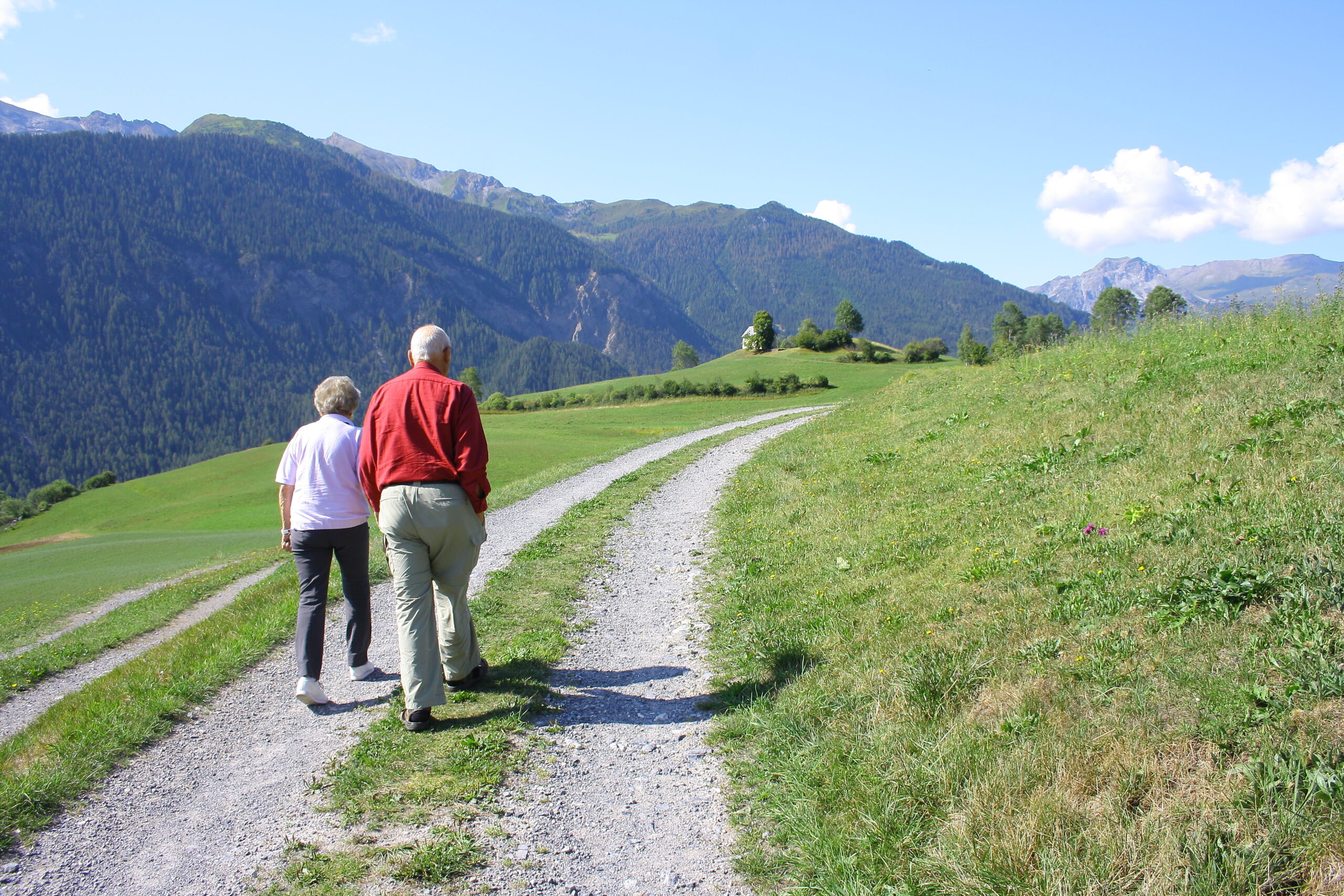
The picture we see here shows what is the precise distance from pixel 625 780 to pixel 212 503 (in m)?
58.9

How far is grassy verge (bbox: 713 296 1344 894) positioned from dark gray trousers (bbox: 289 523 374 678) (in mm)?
3352

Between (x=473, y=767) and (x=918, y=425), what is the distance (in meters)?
14.6

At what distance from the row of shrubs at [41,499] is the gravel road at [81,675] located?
8718 cm

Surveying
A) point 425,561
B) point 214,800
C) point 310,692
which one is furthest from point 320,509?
point 214,800

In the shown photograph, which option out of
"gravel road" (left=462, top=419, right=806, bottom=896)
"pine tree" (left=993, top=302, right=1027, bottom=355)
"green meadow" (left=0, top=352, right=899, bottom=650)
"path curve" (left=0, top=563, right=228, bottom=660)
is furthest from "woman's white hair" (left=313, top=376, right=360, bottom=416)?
"pine tree" (left=993, top=302, right=1027, bottom=355)

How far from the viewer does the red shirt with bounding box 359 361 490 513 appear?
583 cm

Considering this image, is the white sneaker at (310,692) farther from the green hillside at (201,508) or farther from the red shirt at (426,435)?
the green hillside at (201,508)

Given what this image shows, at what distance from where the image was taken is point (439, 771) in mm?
5059

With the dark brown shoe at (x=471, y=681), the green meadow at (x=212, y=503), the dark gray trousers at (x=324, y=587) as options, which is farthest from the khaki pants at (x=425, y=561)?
the green meadow at (x=212, y=503)

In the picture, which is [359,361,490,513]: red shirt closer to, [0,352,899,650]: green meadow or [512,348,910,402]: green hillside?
[0,352,899,650]: green meadow

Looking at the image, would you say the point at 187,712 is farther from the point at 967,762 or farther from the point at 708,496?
the point at 708,496

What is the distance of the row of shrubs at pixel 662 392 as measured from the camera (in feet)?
267

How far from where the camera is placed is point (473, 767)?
506 cm

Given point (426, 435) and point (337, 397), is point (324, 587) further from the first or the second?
point (426, 435)
